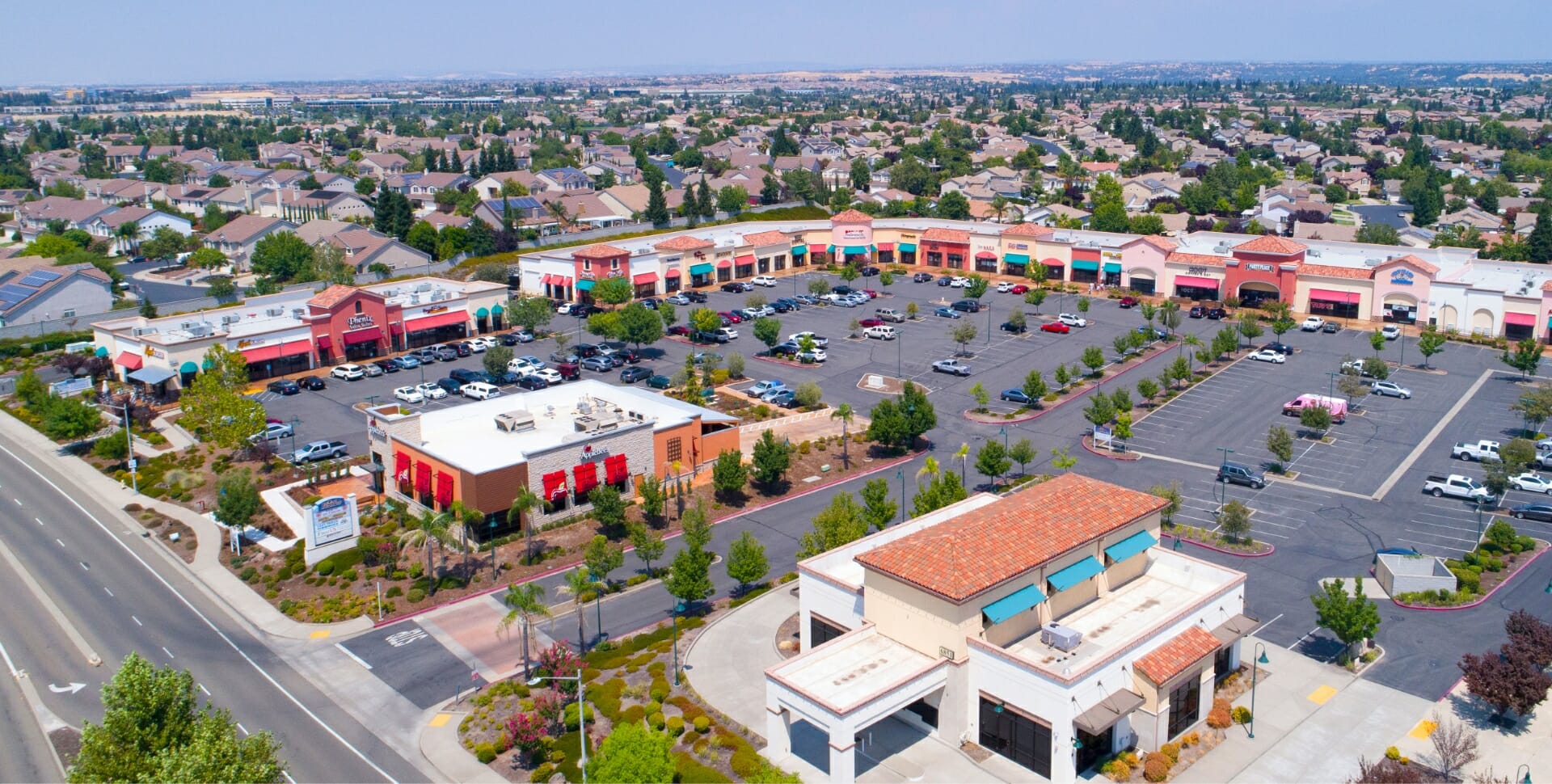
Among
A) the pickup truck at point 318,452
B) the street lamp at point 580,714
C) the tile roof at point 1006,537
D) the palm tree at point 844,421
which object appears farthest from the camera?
the palm tree at point 844,421

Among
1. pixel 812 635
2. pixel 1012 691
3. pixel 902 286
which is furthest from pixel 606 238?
pixel 1012 691

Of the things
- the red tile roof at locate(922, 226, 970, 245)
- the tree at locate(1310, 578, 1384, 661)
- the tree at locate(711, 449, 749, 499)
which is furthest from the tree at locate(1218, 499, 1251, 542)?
the red tile roof at locate(922, 226, 970, 245)

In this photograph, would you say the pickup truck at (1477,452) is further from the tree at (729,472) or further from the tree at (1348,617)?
the tree at (729,472)

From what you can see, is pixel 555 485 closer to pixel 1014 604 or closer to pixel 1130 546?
pixel 1014 604

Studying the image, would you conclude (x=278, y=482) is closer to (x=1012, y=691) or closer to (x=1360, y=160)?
(x=1012, y=691)

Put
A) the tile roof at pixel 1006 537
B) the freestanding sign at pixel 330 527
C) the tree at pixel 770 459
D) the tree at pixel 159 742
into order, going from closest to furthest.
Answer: the tree at pixel 159 742, the tile roof at pixel 1006 537, the freestanding sign at pixel 330 527, the tree at pixel 770 459

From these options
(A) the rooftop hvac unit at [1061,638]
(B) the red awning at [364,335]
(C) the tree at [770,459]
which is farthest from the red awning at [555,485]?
(B) the red awning at [364,335]

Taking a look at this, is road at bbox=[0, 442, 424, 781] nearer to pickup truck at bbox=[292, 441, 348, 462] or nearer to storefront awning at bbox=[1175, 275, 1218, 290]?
pickup truck at bbox=[292, 441, 348, 462]
